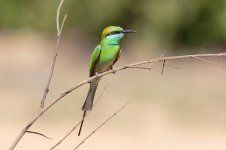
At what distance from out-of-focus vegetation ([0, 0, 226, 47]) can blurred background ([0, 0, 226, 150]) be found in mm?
20

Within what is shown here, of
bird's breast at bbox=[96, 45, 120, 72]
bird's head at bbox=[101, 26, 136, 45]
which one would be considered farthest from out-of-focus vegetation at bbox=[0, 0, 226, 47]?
bird's head at bbox=[101, 26, 136, 45]

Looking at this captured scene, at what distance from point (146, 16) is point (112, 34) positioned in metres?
13.9

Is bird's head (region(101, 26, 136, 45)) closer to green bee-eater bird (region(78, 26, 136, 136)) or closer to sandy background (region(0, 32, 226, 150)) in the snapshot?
green bee-eater bird (region(78, 26, 136, 136))

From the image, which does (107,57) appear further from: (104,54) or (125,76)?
(125,76)

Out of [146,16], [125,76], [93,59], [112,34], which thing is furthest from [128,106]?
[112,34]

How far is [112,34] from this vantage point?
9.48 ft

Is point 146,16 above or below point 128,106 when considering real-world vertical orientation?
above

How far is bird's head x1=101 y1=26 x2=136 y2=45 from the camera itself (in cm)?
277

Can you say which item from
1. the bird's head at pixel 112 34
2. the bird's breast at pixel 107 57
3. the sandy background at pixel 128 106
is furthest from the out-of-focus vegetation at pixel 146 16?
the bird's head at pixel 112 34

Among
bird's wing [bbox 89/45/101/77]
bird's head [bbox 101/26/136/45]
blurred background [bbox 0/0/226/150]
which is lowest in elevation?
blurred background [bbox 0/0/226/150]

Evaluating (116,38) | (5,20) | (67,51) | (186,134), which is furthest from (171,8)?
(116,38)

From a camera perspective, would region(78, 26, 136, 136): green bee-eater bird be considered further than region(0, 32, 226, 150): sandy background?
No

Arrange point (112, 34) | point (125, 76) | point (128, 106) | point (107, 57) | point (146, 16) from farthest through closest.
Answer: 1. point (146, 16)
2. point (125, 76)
3. point (128, 106)
4. point (107, 57)
5. point (112, 34)

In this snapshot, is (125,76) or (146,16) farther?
(146,16)
